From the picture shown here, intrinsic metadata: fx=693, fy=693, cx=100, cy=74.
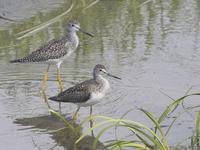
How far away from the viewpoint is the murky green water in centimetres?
846

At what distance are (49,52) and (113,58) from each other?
3.82 feet

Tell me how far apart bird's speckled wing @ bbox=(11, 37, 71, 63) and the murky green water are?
306mm

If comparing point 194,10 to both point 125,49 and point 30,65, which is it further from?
point 30,65

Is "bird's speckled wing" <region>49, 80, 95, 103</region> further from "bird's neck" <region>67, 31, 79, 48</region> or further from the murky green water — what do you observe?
"bird's neck" <region>67, 31, 79, 48</region>

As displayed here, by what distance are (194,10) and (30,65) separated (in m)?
3.96

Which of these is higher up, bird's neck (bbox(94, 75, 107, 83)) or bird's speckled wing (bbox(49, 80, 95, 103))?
bird's neck (bbox(94, 75, 107, 83))

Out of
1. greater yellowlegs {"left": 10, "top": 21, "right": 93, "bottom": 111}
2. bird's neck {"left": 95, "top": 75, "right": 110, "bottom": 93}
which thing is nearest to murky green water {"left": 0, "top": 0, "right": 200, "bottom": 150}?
greater yellowlegs {"left": 10, "top": 21, "right": 93, "bottom": 111}

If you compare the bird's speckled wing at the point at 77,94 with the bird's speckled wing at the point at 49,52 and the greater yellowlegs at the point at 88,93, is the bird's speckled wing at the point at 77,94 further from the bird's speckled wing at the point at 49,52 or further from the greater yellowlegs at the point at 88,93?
the bird's speckled wing at the point at 49,52

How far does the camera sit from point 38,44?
11438 millimetres

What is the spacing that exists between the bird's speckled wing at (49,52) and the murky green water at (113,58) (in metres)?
0.31

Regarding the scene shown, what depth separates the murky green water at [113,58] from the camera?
27.7 ft

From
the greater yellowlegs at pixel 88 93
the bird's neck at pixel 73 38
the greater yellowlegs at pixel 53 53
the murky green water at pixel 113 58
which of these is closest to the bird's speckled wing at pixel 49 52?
the greater yellowlegs at pixel 53 53

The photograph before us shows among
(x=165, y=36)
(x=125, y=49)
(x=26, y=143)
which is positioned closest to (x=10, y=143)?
(x=26, y=143)

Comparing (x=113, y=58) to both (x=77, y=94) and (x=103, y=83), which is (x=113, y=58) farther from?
(x=77, y=94)
